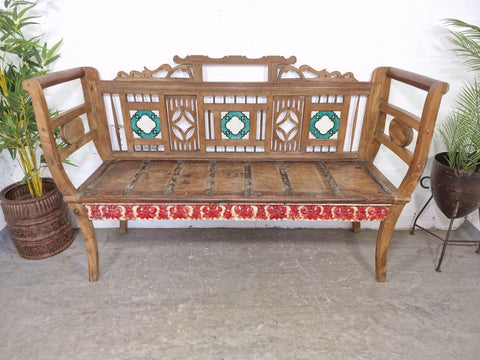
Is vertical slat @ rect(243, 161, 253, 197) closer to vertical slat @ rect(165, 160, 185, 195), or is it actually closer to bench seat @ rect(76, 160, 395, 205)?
bench seat @ rect(76, 160, 395, 205)

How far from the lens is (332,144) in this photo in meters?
2.19

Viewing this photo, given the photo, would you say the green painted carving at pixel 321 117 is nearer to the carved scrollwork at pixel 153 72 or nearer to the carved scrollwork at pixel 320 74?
the carved scrollwork at pixel 320 74

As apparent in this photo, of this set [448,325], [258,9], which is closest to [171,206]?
[258,9]

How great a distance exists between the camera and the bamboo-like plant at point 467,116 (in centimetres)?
194

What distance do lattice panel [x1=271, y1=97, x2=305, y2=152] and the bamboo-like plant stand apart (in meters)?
0.86

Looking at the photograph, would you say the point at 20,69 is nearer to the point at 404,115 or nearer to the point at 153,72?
the point at 153,72

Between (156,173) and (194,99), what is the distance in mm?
508

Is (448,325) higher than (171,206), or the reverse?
(171,206)

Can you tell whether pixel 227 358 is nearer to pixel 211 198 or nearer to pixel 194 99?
pixel 211 198

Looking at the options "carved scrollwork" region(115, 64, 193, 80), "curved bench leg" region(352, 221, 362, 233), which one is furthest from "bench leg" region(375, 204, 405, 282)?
"carved scrollwork" region(115, 64, 193, 80)

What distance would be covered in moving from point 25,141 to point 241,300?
157 cm

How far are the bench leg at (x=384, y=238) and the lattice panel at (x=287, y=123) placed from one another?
684mm

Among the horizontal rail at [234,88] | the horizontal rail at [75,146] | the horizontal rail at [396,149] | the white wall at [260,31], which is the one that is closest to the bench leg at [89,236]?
the horizontal rail at [75,146]

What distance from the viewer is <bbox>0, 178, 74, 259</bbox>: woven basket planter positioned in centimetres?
209
